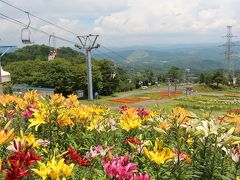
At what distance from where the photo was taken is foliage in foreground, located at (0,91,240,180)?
80.0 inches

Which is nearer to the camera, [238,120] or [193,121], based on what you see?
[193,121]

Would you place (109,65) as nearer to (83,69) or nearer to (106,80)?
(106,80)

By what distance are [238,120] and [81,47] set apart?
79.4 feet

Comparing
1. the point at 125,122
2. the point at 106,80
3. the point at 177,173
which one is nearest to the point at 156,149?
the point at 177,173

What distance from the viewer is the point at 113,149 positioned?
10.4 ft

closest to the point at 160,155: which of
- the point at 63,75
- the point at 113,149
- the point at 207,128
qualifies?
the point at 207,128

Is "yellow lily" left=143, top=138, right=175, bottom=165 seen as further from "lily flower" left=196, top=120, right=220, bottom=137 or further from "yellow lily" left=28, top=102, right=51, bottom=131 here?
"yellow lily" left=28, top=102, right=51, bottom=131

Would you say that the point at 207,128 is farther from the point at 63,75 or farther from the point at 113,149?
the point at 63,75

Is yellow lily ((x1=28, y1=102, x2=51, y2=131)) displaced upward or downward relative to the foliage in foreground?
upward

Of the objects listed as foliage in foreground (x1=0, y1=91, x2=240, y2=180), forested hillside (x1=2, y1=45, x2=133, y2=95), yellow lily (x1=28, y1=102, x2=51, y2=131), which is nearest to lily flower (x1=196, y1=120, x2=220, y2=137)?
foliage in foreground (x1=0, y1=91, x2=240, y2=180)

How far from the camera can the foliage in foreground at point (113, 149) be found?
203 cm

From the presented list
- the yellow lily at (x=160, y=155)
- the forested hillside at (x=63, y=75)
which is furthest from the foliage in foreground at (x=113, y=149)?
the forested hillside at (x=63, y=75)

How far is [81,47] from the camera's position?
1119 inches

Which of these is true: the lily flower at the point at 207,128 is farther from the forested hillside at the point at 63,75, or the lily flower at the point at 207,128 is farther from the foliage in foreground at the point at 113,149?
the forested hillside at the point at 63,75
